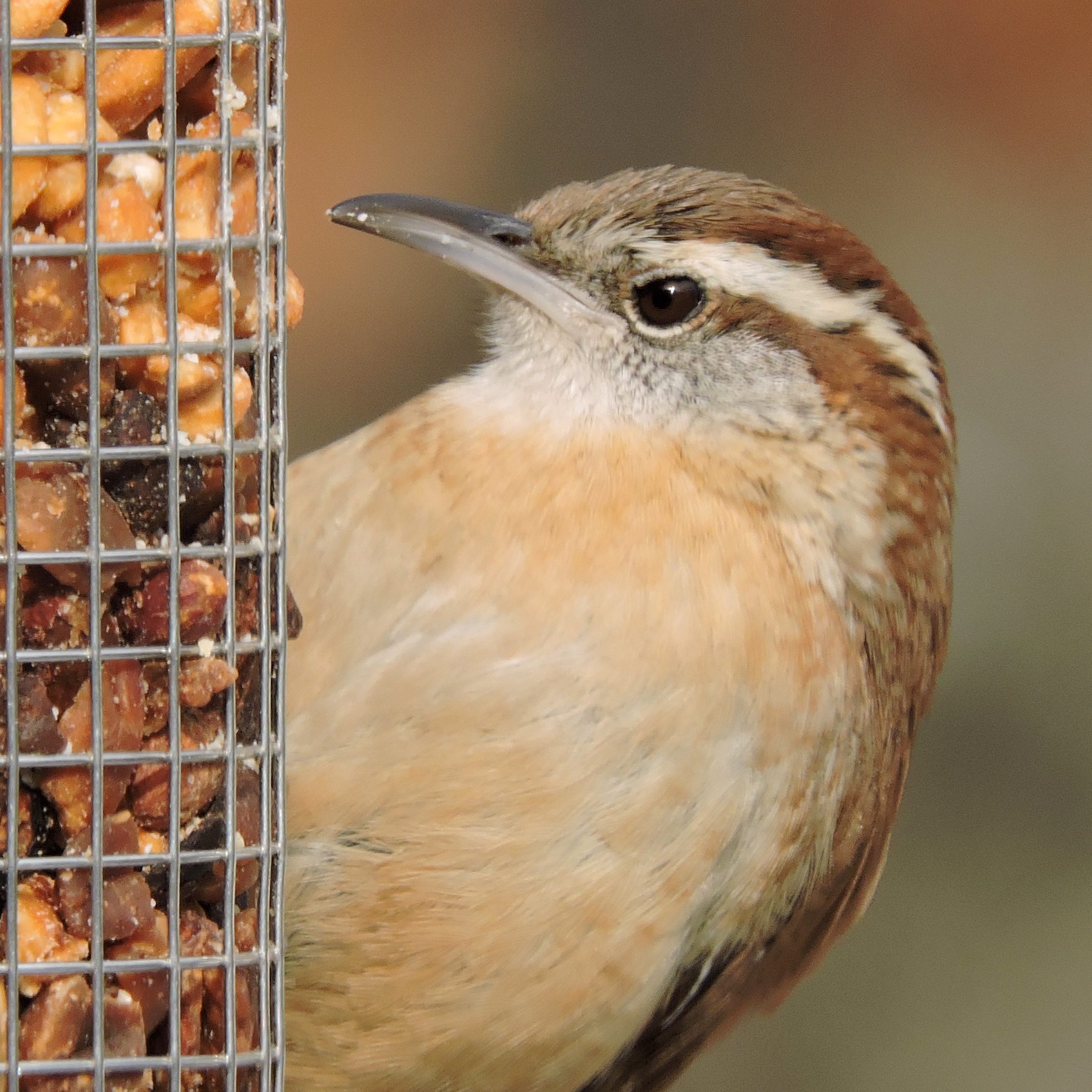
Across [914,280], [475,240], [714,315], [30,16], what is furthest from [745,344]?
[914,280]

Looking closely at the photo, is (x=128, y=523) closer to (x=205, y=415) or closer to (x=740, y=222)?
(x=205, y=415)

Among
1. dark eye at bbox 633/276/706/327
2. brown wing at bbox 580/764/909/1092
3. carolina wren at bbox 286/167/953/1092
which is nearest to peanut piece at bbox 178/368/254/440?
carolina wren at bbox 286/167/953/1092

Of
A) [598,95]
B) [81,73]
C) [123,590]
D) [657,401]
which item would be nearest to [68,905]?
[123,590]

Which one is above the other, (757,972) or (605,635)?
(605,635)

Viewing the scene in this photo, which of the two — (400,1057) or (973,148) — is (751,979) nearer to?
(400,1057)

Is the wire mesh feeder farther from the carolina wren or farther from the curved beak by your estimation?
the curved beak
